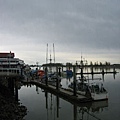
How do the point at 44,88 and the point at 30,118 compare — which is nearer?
the point at 30,118

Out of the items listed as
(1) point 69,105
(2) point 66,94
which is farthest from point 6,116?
(2) point 66,94

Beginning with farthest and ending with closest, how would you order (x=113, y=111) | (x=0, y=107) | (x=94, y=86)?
(x=94, y=86), (x=113, y=111), (x=0, y=107)

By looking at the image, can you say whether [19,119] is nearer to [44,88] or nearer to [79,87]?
[79,87]

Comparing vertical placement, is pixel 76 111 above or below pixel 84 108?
below

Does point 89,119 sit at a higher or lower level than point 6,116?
lower

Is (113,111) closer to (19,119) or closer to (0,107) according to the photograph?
(19,119)

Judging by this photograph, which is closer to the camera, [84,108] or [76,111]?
[76,111]

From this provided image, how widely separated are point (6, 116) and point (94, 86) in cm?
2062

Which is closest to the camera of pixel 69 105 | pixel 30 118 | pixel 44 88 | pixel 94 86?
pixel 30 118

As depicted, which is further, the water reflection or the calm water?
the water reflection

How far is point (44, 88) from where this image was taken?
5850cm

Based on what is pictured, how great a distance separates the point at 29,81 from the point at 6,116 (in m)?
49.4

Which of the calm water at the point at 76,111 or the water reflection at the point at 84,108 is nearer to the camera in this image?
the calm water at the point at 76,111

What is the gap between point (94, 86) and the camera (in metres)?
39.6
